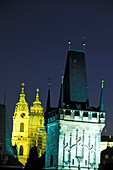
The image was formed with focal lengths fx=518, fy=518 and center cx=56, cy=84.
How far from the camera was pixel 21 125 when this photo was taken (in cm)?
14288

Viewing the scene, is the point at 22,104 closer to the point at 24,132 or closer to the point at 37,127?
the point at 24,132

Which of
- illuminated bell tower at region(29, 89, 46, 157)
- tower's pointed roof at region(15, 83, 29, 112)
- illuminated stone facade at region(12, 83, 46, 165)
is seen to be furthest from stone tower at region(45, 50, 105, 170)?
→ illuminated bell tower at region(29, 89, 46, 157)

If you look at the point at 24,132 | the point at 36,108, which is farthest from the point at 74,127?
the point at 36,108

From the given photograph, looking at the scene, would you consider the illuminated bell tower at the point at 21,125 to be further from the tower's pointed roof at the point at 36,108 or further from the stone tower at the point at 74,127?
the stone tower at the point at 74,127

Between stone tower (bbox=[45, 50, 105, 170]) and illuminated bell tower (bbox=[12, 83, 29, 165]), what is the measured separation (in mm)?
75705

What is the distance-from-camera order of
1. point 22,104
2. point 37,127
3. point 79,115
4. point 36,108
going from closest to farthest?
point 79,115, point 22,104, point 37,127, point 36,108

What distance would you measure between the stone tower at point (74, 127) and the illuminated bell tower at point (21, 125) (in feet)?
248

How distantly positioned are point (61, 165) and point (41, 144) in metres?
87.1

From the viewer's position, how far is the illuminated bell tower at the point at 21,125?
14125 cm

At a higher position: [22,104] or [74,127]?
[22,104]

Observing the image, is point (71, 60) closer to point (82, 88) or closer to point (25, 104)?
point (82, 88)

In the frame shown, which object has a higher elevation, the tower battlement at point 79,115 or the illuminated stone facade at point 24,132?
the illuminated stone facade at point 24,132

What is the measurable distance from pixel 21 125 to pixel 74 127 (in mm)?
81158

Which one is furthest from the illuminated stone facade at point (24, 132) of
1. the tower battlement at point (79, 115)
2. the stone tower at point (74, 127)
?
the tower battlement at point (79, 115)
